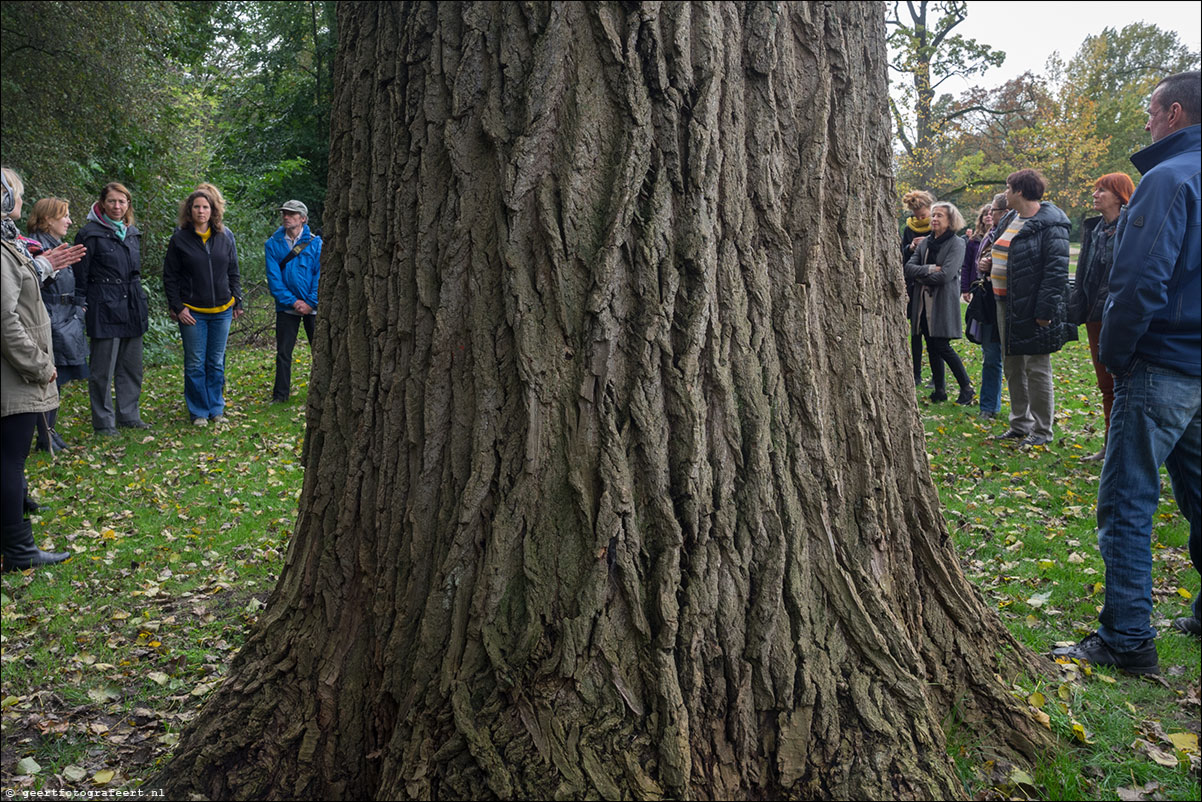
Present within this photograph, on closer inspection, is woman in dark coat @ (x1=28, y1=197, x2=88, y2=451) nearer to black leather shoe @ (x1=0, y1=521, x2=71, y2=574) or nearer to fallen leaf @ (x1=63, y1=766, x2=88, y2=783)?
black leather shoe @ (x1=0, y1=521, x2=71, y2=574)

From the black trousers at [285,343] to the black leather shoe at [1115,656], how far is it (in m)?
8.08

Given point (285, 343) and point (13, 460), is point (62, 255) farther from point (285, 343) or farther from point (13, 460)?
point (285, 343)

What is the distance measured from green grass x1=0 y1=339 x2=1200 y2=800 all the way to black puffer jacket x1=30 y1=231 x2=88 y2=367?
3.09ft

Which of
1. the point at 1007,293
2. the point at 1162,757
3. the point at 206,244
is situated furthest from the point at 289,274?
the point at 1162,757

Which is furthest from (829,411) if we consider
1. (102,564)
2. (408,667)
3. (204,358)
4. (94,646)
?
(204,358)

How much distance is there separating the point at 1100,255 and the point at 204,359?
8373 mm

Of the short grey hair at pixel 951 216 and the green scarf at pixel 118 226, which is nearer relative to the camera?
the green scarf at pixel 118 226

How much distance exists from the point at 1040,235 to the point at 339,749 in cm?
685

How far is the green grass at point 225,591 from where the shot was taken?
2965 mm

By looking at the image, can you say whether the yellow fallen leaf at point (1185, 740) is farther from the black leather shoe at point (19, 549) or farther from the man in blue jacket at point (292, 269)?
the man in blue jacket at point (292, 269)

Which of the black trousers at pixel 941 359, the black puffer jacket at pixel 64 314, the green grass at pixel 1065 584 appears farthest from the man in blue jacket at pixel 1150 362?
the black puffer jacket at pixel 64 314

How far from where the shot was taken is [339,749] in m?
2.54

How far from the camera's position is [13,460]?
4969mm

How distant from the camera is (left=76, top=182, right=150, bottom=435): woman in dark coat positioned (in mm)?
8188
